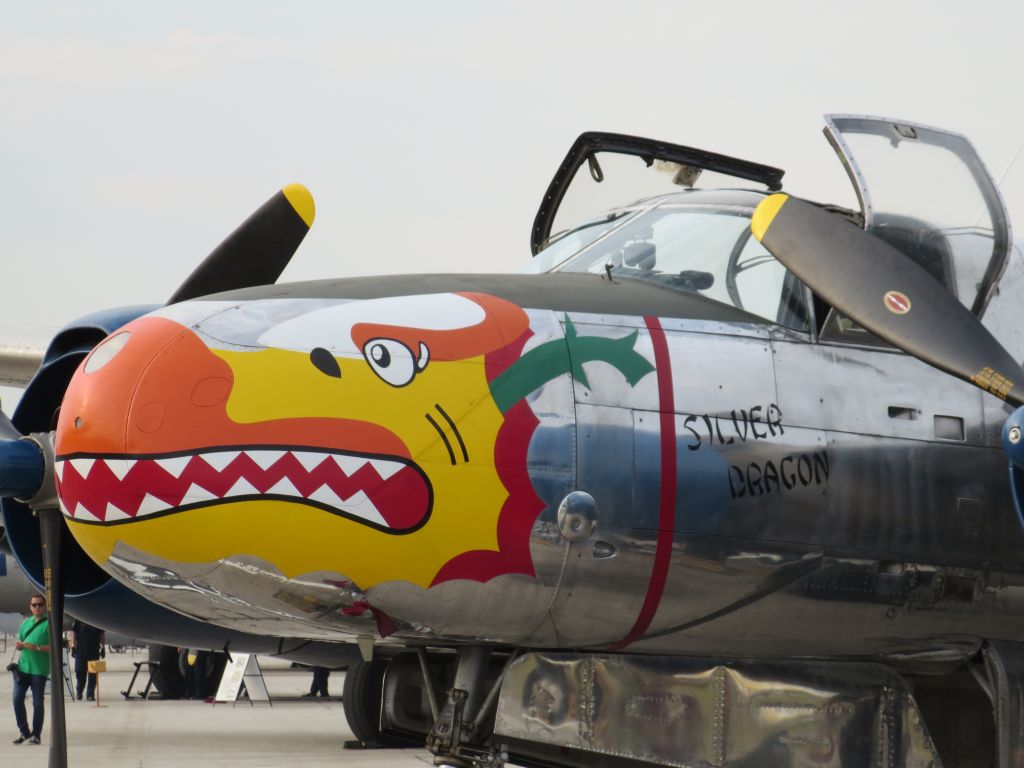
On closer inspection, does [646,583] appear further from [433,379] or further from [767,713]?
[433,379]

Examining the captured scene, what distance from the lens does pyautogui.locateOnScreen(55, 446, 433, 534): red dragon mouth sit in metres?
5.63

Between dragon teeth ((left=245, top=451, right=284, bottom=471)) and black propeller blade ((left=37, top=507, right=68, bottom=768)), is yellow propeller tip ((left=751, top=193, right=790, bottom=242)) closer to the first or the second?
dragon teeth ((left=245, top=451, right=284, bottom=471))

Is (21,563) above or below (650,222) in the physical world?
below

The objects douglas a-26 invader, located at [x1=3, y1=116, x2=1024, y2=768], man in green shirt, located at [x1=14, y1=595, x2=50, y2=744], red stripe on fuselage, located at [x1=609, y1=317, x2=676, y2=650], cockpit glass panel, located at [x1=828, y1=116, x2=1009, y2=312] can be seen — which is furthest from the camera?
man in green shirt, located at [x1=14, y1=595, x2=50, y2=744]

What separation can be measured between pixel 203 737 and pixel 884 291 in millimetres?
13075

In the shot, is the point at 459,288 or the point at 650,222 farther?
the point at 650,222

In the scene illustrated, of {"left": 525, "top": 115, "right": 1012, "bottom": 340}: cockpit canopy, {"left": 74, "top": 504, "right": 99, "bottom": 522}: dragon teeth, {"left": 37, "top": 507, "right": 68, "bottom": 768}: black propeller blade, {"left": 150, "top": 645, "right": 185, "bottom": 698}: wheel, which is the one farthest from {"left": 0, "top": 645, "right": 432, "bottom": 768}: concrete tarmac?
{"left": 74, "top": 504, "right": 99, "bottom": 522}: dragon teeth

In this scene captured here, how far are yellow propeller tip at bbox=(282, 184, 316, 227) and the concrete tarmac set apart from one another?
22.3 ft

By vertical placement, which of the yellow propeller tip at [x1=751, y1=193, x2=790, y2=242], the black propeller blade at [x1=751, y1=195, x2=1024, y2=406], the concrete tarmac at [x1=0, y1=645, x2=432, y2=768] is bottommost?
the concrete tarmac at [x1=0, y1=645, x2=432, y2=768]

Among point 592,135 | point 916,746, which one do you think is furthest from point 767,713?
point 592,135

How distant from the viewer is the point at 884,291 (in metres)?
6.42

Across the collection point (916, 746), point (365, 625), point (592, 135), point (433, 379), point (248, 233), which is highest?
point (592, 135)

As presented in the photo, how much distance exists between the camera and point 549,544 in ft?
19.7

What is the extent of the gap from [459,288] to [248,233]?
2948mm
